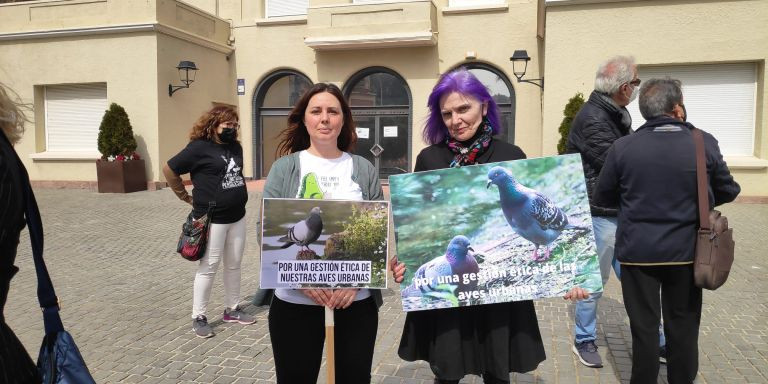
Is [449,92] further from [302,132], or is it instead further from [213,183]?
[213,183]

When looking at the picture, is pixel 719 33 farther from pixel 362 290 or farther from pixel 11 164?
pixel 11 164

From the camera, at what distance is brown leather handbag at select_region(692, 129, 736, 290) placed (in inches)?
109

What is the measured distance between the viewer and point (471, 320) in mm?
2391

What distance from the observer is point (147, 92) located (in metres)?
14.3

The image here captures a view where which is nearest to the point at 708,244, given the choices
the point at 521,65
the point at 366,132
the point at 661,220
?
the point at 661,220

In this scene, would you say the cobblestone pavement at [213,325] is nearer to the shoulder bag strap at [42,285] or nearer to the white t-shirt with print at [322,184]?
the white t-shirt with print at [322,184]

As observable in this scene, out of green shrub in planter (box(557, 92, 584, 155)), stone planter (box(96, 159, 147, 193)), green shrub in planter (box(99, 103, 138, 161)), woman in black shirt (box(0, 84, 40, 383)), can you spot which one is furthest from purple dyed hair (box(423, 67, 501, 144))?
green shrub in planter (box(99, 103, 138, 161))

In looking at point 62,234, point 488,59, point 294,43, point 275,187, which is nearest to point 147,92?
point 294,43

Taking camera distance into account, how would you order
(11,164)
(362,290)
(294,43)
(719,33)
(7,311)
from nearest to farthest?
(11,164), (362,290), (7,311), (719,33), (294,43)

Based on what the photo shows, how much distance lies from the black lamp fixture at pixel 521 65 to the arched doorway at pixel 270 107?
254 inches

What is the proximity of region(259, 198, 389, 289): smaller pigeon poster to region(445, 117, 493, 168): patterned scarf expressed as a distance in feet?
1.45

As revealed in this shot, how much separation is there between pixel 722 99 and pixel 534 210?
1215 cm

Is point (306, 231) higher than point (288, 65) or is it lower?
lower

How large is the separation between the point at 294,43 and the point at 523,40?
689 cm
